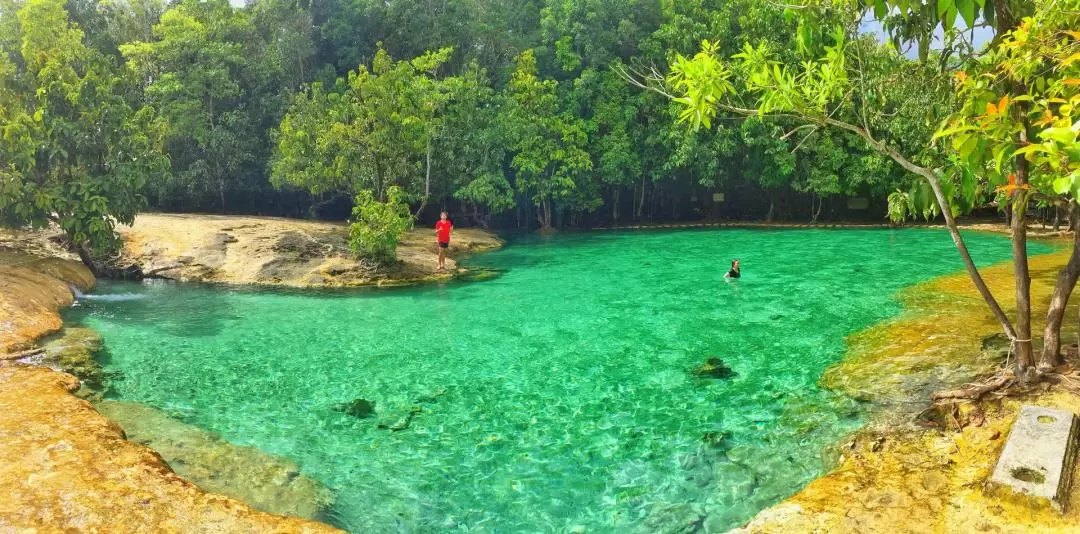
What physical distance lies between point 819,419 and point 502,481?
3.83 m

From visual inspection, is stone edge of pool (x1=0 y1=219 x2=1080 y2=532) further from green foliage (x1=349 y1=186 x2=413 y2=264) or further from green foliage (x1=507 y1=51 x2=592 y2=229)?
green foliage (x1=507 y1=51 x2=592 y2=229)

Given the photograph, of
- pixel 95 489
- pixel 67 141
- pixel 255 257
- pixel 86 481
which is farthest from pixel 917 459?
pixel 67 141

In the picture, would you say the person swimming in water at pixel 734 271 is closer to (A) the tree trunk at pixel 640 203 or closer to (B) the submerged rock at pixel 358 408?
(B) the submerged rock at pixel 358 408

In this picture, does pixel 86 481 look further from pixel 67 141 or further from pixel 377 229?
pixel 67 141

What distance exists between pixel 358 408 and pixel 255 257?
13.1m

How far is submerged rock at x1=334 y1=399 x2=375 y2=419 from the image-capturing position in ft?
27.2

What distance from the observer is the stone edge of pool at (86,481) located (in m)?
4.91

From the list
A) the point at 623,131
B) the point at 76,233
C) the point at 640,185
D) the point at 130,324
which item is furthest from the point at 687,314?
the point at 640,185

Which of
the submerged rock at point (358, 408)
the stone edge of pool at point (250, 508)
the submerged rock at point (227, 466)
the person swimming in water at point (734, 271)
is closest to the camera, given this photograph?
the stone edge of pool at point (250, 508)

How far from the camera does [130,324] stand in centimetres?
1321

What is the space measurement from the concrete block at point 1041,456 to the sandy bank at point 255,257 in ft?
51.9

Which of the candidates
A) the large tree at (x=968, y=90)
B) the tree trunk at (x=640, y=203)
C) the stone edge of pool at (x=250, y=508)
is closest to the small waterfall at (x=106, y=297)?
the stone edge of pool at (x=250, y=508)

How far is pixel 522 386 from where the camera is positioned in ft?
30.6

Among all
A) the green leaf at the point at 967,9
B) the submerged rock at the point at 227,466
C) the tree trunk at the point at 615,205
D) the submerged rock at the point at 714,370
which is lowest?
the submerged rock at the point at 227,466
